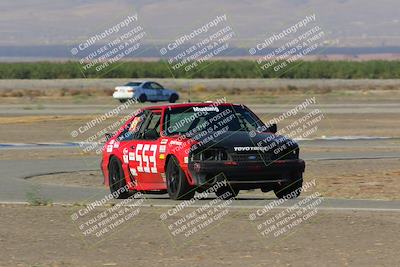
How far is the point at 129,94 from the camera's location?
7188cm

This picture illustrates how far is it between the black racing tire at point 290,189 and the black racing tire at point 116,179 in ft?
8.80

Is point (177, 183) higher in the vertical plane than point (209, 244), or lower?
lower

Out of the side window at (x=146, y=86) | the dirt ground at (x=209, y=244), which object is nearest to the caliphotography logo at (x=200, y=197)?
the dirt ground at (x=209, y=244)

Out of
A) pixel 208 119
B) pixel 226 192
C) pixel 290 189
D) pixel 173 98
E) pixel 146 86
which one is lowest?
pixel 173 98

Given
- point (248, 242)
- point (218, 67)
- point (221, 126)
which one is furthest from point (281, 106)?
point (218, 67)

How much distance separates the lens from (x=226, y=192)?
19609 millimetres

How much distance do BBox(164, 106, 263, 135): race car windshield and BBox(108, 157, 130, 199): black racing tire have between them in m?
1.43

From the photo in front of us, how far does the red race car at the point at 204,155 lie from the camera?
18.5 metres

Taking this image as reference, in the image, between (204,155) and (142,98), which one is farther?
(142,98)

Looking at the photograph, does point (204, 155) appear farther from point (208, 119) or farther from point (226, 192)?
point (226, 192)

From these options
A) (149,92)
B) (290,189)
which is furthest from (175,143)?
(149,92)

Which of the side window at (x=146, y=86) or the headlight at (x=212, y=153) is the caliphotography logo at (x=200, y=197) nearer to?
the headlight at (x=212, y=153)

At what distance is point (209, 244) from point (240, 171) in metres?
4.61

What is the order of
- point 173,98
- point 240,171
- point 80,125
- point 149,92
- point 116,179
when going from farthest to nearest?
point 173,98
point 149,92
point 80,125
point 116,179
point 240,171
